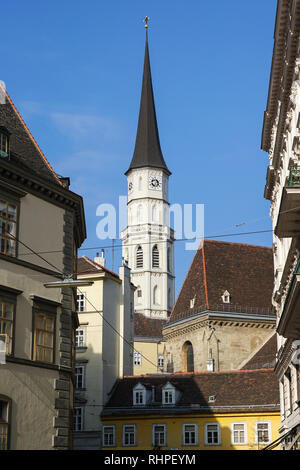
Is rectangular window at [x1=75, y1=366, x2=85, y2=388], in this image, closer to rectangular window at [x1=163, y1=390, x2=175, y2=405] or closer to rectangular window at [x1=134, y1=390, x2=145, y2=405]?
rectangular window at [x1=134, y1=390, x2=145, y2=405]

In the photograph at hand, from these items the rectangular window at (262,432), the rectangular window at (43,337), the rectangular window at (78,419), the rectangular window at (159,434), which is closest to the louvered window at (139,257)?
the rectangular window at (78,419)

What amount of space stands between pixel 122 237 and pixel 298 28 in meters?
103

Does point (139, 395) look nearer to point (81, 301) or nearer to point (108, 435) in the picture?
point (108, 435)

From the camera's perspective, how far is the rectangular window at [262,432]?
148 feet

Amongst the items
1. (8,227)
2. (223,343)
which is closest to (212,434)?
(223,343)

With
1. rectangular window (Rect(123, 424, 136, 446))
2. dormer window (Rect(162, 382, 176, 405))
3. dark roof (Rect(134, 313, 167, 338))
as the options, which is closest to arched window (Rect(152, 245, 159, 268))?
dark roof (Rect(134, 313, 167, 338))

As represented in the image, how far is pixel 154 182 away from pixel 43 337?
97.7 meters

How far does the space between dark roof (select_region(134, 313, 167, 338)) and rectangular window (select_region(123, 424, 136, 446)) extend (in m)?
46.2

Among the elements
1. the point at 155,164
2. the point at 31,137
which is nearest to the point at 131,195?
the point at 155,164

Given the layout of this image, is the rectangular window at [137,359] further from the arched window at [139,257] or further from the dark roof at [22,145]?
the dark roof at [22,145]

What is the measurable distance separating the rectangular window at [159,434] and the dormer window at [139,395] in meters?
2.26

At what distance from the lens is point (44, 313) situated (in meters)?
26.2

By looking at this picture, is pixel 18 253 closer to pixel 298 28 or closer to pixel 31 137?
pixel 31 137

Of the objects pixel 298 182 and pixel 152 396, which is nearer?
pixel 298 182
